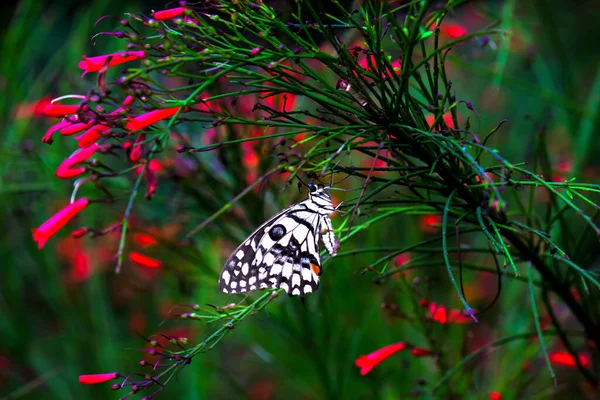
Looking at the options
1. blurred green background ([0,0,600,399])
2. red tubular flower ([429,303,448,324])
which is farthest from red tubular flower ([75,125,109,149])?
red tubular flower ([429,303,448,324])

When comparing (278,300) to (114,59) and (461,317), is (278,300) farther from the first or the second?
(114,59)

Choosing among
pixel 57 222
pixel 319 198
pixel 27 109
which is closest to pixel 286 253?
pixel 319 198

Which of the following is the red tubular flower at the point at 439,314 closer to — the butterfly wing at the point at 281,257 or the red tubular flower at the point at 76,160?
the butterfly wing at the point at 281,257

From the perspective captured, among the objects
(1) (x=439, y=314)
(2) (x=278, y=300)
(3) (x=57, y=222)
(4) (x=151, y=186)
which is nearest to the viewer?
(4) (x=151, y=186)

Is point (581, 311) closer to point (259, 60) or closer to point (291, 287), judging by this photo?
point (291, 287)

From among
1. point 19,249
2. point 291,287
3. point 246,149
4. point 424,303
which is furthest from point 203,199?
point 19,249
